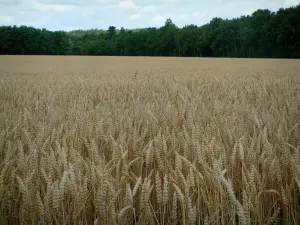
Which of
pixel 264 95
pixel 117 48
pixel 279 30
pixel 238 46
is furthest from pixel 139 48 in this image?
pixel 264 95

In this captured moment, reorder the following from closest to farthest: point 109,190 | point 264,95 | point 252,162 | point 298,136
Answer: point 109,190, point 252,162, point 298,136, point 264,95

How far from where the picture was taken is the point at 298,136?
1759mm

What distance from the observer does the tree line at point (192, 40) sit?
4941 centimetres

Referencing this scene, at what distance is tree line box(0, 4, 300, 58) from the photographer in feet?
162

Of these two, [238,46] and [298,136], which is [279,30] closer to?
[238,46]

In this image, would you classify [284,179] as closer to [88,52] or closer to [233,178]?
[233,178]

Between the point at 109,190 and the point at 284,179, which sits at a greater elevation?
the point at 109,190

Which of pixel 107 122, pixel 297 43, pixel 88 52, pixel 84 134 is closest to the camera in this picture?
pixel 84 134

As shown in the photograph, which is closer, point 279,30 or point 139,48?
point 279,30

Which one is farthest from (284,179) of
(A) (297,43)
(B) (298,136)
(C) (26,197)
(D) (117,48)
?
(D) (117,48)

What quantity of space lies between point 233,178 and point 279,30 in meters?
52.6

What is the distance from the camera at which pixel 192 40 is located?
2437 inches

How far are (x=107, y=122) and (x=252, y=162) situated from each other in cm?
103

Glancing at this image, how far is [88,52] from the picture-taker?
65375 mm
